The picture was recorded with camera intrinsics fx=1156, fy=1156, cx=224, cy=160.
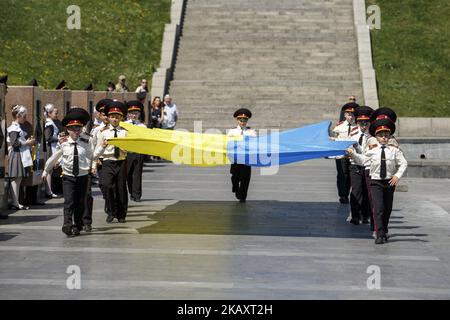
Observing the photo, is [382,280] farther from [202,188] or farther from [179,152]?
[202,188]

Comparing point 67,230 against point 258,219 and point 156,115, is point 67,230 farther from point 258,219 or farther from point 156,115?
point 156,115

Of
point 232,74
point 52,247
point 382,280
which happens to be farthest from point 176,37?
point 382,280

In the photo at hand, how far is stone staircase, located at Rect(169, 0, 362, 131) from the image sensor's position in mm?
39906

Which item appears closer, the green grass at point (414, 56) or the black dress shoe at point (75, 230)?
the black dress shoe at point (75, 230)

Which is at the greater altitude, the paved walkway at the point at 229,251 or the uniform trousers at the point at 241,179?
the uniform trousers at the point at 241,179

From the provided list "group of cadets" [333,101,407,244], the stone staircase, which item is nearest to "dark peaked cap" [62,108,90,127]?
"group of cadets" [333,101,407,244]

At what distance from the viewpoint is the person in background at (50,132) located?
73.7 ft

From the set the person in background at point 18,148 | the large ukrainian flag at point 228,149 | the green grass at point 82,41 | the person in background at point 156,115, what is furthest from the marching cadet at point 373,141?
the green grass at point 82,41

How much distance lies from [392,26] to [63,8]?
1331 centimetres

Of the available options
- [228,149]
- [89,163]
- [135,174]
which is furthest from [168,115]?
[89,163]

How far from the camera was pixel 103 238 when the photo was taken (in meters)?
16.9

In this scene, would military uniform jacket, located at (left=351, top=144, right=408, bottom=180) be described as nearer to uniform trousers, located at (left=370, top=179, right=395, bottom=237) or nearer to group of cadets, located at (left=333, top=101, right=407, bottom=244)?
group of cadets, located at (left=333, top=101, right=407, bottom=244)

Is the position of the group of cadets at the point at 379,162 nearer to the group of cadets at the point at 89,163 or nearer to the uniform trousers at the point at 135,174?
the group of cadets at the point at 89,163

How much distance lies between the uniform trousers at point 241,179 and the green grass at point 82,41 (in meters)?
19.7
